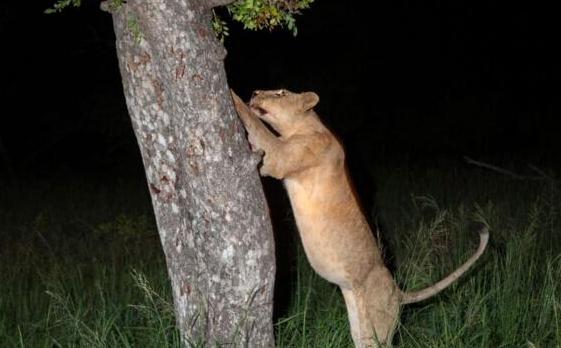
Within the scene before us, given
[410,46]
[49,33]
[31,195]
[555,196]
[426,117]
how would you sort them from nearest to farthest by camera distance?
1. [555,196]
2. [31,195]
3. [49,33]
4. [426,117]
5. [410,46]

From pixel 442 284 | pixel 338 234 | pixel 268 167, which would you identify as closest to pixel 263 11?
pixel 268 167

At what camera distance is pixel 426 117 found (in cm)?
1845

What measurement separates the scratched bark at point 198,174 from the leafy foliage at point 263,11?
162 millimetres

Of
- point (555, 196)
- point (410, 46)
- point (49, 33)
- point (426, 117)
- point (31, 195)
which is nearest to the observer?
point (555, 196)

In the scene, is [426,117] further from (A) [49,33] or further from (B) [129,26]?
(B) [129,26]

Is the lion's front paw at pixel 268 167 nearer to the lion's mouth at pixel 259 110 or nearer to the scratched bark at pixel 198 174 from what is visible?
the scratched bark at pixel 198 174

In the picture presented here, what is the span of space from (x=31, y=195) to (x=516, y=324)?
7925 mm

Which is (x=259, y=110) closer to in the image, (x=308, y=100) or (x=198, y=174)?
(x=308, y=100)

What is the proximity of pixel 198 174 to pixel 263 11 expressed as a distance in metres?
0.78

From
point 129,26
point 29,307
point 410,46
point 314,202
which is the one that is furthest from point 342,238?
point 410,46

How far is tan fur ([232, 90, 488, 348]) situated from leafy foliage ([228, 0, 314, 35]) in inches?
30.9

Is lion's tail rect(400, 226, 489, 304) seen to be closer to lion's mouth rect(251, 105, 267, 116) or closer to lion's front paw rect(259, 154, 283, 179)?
lion's front paw rect(259, 154, 283, 179)

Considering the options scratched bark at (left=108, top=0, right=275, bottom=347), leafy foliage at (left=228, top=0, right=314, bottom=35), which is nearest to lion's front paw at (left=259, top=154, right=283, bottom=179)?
scratched bark at (left=108, top=0, right=275, bottom=347)

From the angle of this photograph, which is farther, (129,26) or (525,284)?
(525,284)
